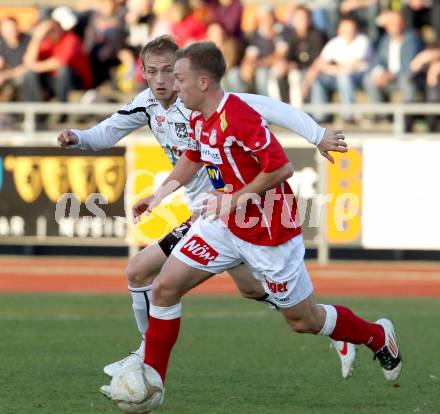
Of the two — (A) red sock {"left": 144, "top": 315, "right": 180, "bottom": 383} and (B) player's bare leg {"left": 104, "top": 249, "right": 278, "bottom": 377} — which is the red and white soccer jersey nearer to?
(A) red sock {"left": 144, "top": 315, "right": 180, "bottom": 383}

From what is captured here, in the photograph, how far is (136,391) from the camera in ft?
20.4

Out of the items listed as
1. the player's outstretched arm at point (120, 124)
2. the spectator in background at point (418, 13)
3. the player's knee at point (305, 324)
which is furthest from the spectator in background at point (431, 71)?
the player's knee at point (305, 324)

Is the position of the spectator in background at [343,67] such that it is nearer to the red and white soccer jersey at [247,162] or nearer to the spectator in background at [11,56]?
the spectator in background at [11,56]

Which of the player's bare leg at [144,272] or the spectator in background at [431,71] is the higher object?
the spectator in background at [431,71]

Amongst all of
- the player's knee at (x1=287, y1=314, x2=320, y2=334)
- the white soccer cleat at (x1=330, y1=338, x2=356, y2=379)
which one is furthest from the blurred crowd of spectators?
the player's knee at (x1=287, y1=314, x2=320, y2=334)

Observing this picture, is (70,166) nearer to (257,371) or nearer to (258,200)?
(257,371)

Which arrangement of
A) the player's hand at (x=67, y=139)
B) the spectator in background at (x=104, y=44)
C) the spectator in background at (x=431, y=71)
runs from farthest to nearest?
the spectator in background at (x=104, y=44), the spectator in background at (x=431, y=71), the player's hand at (x=67, y=139)

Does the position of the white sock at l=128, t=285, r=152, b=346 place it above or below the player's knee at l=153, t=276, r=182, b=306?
below

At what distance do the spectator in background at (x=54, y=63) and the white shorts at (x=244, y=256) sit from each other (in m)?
12.2

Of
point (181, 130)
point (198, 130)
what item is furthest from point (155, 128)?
point (198, 130)

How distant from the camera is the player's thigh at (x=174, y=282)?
6.52 metres

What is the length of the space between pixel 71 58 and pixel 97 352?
399 inches

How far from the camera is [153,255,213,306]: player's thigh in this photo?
6.52 meters

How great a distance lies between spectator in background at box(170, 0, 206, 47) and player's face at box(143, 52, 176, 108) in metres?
10.5
